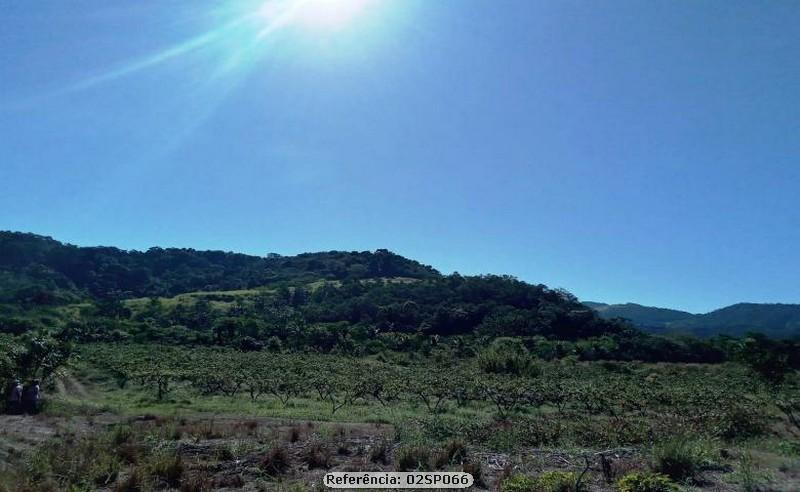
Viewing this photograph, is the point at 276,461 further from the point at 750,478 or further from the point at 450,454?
the point at 750,478

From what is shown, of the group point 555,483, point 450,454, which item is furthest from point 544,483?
point 450,454

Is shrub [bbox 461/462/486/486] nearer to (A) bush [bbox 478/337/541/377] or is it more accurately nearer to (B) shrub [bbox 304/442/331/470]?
(B) shrub [bbox 304/442/331/470]

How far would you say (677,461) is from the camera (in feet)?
32.3

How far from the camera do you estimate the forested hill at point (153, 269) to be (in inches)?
5148

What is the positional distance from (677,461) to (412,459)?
5.14m

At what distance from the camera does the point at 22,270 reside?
13088 cm

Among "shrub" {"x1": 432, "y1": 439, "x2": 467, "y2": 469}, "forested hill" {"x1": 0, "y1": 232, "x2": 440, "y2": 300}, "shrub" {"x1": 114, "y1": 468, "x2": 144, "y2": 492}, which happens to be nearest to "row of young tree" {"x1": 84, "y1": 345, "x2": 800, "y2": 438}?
"shrub" {"x1": 432, "y1": 439, "x2": 467, "y2": 469}

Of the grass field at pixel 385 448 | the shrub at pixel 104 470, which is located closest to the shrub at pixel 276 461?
the grass field at pixel 385 448

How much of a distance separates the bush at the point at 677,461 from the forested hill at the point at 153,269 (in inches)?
4638

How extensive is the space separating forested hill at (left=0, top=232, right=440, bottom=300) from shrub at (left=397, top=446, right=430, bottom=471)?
11394cm

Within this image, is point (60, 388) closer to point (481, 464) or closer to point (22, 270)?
point (481, 464)

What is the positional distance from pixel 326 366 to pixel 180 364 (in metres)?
13.0

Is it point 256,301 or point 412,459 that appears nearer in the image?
point 412,459

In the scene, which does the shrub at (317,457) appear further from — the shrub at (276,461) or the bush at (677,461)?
the bush at (677,461)
